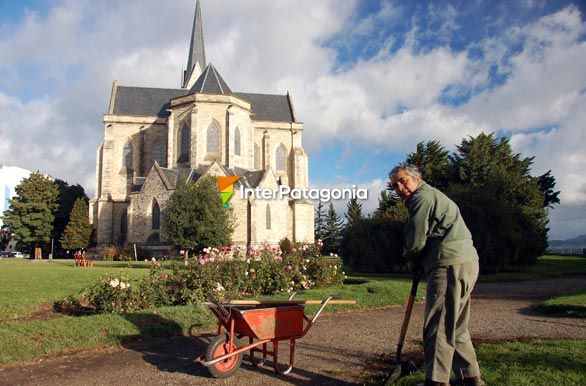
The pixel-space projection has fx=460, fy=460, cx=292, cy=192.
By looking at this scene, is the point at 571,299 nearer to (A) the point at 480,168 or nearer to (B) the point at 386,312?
(B) the point at 386,312

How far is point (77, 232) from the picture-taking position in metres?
43.6

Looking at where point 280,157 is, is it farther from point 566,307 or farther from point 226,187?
→ point 566,307

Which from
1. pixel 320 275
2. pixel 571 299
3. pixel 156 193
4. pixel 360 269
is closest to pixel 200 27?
pixel 156 193

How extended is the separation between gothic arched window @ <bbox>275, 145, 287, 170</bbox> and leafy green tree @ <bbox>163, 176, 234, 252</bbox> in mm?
18233

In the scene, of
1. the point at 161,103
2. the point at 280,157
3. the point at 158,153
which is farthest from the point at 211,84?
the point at 280,157

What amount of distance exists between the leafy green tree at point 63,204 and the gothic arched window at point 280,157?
2434cm

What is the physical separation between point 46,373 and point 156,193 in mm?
32502

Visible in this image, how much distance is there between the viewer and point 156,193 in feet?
122

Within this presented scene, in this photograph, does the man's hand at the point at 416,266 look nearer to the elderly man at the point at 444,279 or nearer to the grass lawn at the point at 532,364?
the elderly man at the point at 444,279

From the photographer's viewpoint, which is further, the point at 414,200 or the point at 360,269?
the point at 360,269

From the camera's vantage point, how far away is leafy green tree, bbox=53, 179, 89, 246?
168 ft

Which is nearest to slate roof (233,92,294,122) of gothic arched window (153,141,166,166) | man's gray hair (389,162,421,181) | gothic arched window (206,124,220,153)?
gothic arched window (206,124,220,153)

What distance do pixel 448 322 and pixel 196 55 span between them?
5979 centimetres

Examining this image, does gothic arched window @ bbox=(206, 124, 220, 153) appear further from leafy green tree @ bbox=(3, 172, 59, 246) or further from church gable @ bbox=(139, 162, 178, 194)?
leafy green tree @ bbox=(3, 172, 59, 246)
